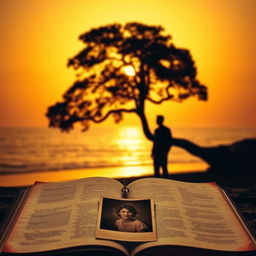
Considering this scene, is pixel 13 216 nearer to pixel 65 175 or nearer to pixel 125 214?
pixel 125 214

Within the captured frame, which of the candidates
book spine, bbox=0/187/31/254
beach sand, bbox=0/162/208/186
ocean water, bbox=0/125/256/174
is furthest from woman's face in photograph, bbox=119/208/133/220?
ocean water, bbox=0/125/256/174

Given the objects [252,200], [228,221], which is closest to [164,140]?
[252,200]

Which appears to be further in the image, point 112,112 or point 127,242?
point 112,112

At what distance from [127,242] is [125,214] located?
139 mm

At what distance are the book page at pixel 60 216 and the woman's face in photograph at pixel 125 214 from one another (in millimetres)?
92

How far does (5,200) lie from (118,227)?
0.72m

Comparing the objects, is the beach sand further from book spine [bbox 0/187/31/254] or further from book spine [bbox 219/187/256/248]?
book spine [bbox 219/187/256/248]

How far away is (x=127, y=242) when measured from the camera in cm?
131

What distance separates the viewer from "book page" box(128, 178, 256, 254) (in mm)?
1305

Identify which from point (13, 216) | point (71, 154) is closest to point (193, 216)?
point (13, 216)

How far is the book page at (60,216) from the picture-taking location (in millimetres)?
1261

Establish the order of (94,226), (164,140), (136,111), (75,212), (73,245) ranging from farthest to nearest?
(136,111) → (164,140) → (75,212) → (94,226) → (73,245)

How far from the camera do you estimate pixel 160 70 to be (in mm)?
15805

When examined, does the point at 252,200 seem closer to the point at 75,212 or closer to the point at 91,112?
the point at 75,212
